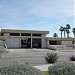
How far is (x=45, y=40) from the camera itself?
56562mm

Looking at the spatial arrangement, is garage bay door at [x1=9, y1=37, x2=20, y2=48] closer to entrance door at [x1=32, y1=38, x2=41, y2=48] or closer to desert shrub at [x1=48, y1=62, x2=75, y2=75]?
entrance door at [x1=32, y1=38, x2=41, y2=48]

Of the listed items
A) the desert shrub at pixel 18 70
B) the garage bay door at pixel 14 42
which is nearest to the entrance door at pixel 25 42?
the garage bay door at pixel 14 42

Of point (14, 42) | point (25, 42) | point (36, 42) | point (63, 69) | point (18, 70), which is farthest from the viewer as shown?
point (36, 42)

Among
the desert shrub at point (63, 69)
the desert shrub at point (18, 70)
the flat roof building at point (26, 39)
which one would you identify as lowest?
the desert shrub at point (63, 69)

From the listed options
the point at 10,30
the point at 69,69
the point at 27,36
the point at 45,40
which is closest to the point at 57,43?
the point at 45,40

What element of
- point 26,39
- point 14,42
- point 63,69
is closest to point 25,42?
point 26,39

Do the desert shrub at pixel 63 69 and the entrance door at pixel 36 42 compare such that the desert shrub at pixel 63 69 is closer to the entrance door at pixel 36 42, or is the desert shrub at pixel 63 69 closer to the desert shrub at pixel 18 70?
the desert shrub at pixel 18 70

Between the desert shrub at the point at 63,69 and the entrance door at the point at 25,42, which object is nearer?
the desert shrub at the point at 63,69

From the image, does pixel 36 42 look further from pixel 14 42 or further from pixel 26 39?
pixel 14 42

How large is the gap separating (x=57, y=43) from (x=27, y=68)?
5388 cm

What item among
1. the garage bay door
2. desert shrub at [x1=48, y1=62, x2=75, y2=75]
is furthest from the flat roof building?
desert shrub at [x1=48, y1=62, x2=75, y2=75]

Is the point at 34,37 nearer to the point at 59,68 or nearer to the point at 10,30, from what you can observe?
the point at 10,30

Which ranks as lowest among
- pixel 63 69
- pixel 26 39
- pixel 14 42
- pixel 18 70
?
pixel 63 69

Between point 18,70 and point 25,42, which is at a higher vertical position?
point 25,42
